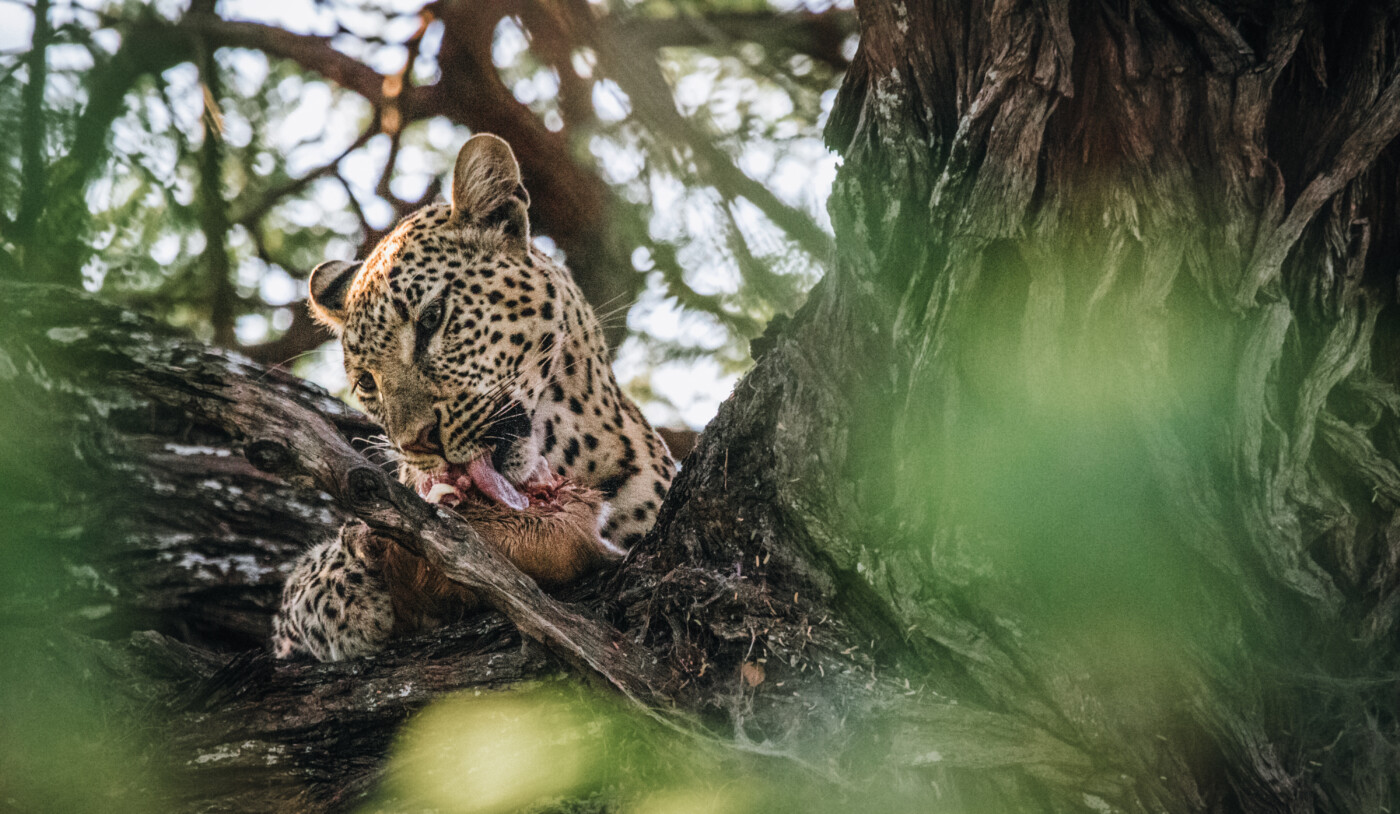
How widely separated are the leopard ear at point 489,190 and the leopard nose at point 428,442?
1118 millimetres

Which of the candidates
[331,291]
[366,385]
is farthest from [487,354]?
[331,291]

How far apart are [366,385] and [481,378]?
0.67 meters

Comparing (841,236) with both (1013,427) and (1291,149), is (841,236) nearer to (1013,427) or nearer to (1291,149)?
(1013,427)

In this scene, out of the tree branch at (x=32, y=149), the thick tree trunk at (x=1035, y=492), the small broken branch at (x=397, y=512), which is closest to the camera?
the small broken branch at (x=397, y=512)

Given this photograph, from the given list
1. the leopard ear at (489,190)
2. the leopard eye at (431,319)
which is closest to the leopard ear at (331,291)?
the leopard ear at (489,190)

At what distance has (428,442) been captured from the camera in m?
5.18

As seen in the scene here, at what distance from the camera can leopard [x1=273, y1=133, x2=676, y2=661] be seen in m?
5.16

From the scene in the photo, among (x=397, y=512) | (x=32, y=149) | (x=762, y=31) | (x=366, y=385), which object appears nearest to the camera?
(x=397, y=512)

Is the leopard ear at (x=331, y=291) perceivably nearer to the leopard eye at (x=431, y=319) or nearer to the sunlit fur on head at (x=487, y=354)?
the sunlit fur on head at (x=487, y=354)

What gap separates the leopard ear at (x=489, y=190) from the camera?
5.62 metres

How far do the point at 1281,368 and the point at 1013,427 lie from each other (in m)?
0.87

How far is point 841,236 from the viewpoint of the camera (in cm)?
393

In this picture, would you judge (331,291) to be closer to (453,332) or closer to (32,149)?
(453,332)

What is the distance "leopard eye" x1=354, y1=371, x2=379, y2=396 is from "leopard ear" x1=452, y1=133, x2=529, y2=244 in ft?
2.83
